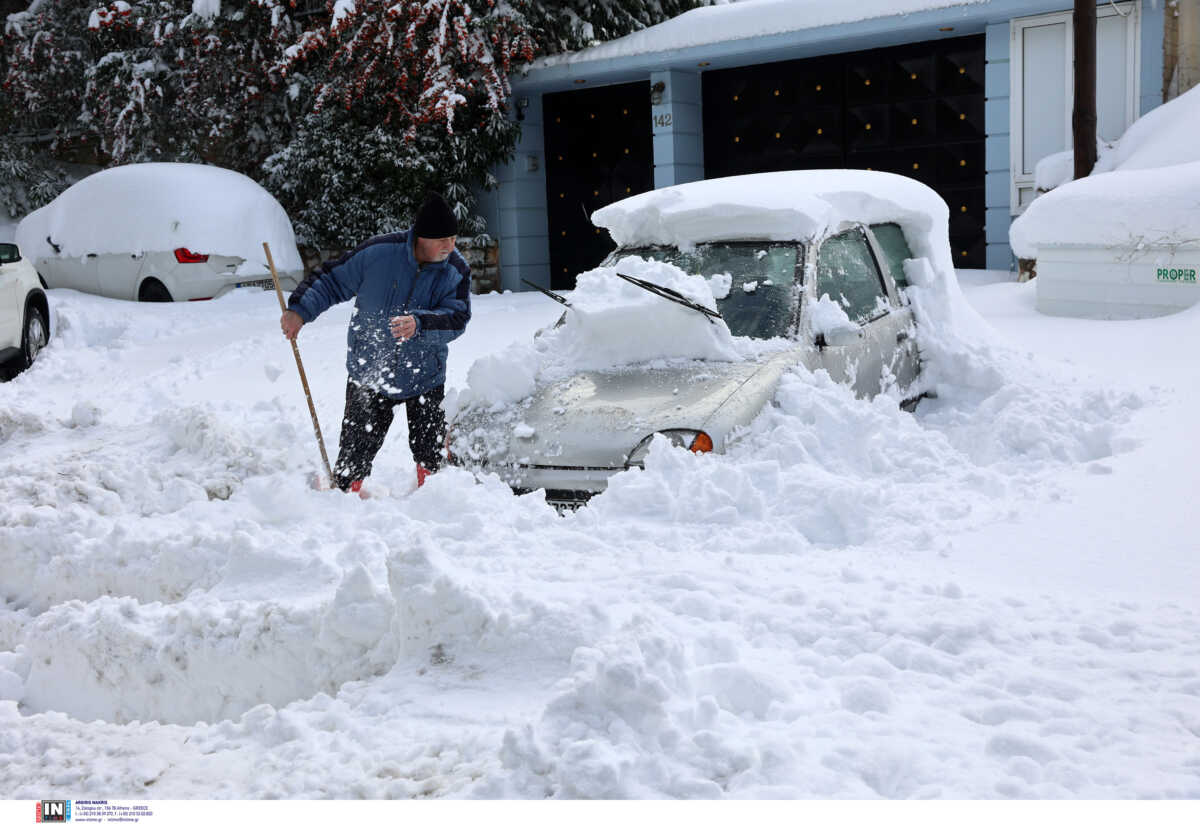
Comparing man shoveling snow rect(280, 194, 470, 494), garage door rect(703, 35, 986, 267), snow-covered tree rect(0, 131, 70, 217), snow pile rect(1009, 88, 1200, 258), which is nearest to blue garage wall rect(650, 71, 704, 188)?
garage door rect(703, 35, 986, 267)

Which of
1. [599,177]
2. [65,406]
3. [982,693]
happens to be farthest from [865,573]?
[599,177]

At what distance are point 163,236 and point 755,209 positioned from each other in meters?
8.71

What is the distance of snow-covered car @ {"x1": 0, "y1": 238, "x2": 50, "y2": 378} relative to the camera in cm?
966

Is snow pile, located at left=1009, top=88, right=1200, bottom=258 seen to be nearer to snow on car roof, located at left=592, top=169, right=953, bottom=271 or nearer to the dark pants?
snow on car roof, located at left=592, top=169, right=953, bottom=271

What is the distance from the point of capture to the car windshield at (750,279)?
5.54m

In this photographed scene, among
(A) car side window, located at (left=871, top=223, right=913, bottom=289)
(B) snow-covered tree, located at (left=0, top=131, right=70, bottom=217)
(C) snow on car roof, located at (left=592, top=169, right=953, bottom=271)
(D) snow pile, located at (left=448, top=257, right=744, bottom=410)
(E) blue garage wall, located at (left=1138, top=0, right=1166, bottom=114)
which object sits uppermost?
(E) blue garage wall, located at (left=1138, top=0, right=1166, bottom=114)

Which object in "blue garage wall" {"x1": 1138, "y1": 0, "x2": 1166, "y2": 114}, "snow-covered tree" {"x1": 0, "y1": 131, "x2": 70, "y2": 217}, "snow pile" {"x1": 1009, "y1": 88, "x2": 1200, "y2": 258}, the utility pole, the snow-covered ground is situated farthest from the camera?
"snow-covered tree" {"x1": 0, "y1": 131, "x2": 70, "y2": 217}

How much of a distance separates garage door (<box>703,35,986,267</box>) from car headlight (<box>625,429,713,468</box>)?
30.8ft

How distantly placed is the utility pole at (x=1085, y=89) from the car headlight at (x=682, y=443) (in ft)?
26.5

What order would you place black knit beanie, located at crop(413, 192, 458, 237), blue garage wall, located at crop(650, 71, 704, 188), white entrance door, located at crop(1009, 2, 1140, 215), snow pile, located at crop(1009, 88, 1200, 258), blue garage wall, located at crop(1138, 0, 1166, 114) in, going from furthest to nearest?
blue garage wall, located at crop(650, 71, 704, 188) < white entrance door, located at crop(1009, 2, 1140, 215) < blue garage wall, located at crop(1138, 0, 1166, 114) < snow pile, located at crop(1009, 88, 1200, 258) < black knit beanie, located at crop(413, 192, 458, 237)

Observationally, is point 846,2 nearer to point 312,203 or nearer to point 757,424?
point 312,203

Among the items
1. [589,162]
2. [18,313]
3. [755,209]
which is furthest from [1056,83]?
[18,313]

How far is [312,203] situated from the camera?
1559cm

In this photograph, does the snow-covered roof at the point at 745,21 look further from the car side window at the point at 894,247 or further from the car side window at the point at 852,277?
the car side window at the point at 852,277
